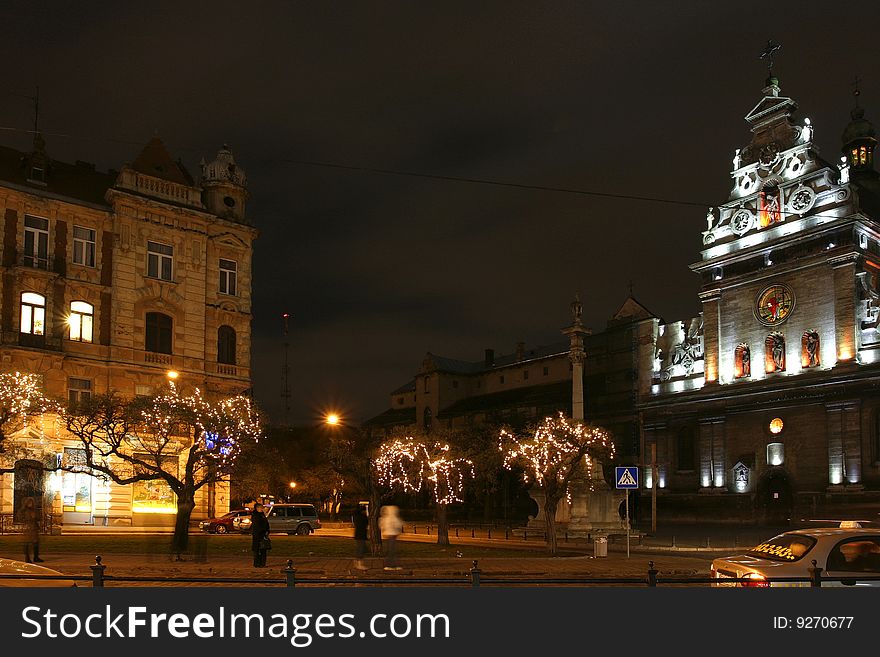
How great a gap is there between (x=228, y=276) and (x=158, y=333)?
5747mm

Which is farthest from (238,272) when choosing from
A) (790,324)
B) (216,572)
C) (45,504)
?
(790,324)

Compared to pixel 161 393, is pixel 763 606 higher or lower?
lower

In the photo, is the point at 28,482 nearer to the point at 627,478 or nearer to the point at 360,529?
the point at 360,529

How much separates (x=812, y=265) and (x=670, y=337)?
1800cm

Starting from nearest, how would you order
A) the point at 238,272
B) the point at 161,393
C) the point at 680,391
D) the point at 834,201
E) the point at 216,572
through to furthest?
the point at 216,572 < the point at 161,393 < the point at 238,272 < the point at 834,201 < the point at 680,391

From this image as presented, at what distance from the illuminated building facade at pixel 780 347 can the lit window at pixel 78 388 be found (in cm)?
3750

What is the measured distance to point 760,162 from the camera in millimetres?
73500

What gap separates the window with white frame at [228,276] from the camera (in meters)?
54.2

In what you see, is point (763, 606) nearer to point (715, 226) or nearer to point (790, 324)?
point (790, 324)

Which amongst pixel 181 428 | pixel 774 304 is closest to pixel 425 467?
pixel 181 428

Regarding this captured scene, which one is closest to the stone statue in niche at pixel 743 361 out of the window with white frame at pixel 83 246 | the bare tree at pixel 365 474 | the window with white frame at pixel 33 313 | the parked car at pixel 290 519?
the parked car at pixel 290 519

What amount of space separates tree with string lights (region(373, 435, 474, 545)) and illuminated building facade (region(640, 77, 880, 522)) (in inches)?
1065

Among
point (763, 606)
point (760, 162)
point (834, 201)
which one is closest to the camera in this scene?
point (763, 606)

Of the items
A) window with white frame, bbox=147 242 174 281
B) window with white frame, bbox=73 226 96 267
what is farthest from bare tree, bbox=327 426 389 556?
window with white frame, bbox=73 226 96 267
